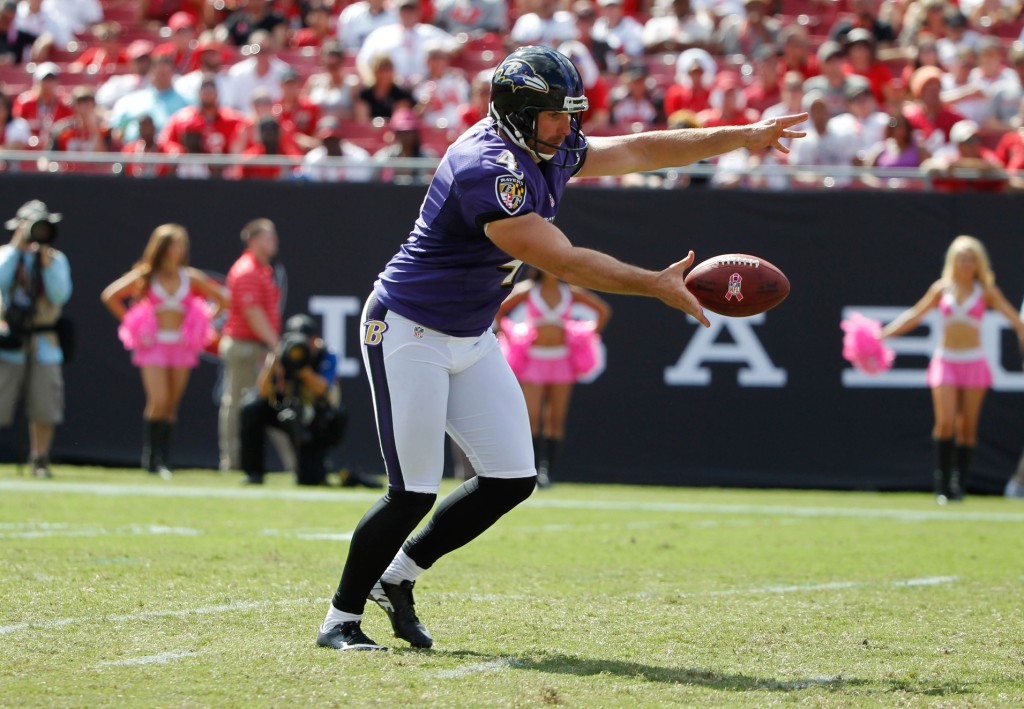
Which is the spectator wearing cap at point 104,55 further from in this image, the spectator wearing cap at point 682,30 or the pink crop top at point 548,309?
the pink crop top at point 548,309

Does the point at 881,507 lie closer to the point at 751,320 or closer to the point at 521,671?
the point at 751,320

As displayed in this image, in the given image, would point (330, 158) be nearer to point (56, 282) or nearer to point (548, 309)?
point (548, 309)

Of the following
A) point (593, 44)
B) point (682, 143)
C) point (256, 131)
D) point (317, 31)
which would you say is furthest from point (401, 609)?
point (317, 31)

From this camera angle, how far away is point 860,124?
13.9 m

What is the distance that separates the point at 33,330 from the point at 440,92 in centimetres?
510

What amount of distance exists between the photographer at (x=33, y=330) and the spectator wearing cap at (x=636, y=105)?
221 inches

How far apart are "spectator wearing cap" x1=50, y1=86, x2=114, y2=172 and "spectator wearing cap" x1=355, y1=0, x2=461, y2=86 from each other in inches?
114

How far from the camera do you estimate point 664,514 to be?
1059 cm

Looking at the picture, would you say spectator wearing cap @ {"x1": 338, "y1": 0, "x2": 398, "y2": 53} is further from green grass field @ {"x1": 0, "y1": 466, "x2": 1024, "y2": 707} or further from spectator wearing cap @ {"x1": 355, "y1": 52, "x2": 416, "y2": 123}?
green grass field @ {"x1": 0, "y1": 466, "x2": 1024, "y2": 707}

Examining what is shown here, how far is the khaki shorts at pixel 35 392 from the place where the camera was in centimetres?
1213

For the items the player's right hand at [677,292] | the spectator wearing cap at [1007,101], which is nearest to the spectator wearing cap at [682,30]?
the spectator wearing cap at [1007,101]

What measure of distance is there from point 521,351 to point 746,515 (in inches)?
110

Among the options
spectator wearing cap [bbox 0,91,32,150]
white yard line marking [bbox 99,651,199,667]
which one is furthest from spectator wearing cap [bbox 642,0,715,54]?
white yard line marking [bbox 99,651,199,667]

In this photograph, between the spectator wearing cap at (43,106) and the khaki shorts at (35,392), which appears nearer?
the khaki shorts at (35,392)
